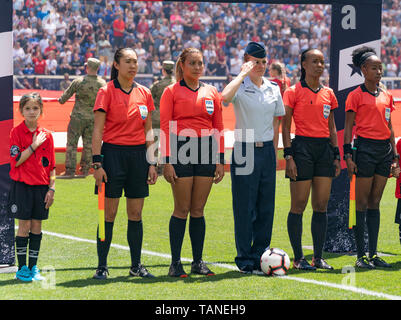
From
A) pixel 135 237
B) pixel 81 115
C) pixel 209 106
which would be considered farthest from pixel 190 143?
pixel 81 115

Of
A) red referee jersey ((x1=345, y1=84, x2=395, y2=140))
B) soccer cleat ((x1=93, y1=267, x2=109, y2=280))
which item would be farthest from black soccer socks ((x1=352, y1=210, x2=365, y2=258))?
soccer cleat ((x1=93, y1=267, x2=109, y2=280))

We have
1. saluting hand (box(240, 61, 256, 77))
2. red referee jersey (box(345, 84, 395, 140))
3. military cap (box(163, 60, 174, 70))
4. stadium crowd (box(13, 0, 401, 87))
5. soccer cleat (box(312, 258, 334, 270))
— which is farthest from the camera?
stadium crowd (box(13, 0, 401, 87))

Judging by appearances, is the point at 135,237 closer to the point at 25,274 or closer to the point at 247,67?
the point at 25,274

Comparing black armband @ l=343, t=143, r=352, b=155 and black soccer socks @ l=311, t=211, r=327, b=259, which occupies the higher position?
black armband @ l=343, t=143, r=352, b=155

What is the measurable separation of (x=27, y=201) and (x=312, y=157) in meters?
2.62

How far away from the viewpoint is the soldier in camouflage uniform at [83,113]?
13430mm

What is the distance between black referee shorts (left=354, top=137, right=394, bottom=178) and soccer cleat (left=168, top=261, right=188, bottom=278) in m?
1.99

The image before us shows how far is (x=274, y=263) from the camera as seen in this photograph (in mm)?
6855

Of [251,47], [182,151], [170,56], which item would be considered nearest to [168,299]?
[182,151]

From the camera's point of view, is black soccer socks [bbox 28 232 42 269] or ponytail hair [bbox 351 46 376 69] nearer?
black soccer socks [bbox 28 232 42 269]

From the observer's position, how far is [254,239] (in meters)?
7.20

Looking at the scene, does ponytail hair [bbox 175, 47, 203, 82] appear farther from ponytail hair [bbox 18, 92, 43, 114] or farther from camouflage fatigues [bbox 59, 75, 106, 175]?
camouflage fatigues [bbox 59, 75, 106, 175]

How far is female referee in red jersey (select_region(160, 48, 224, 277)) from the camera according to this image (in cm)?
667

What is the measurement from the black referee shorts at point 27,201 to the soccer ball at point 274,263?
1.98 m
